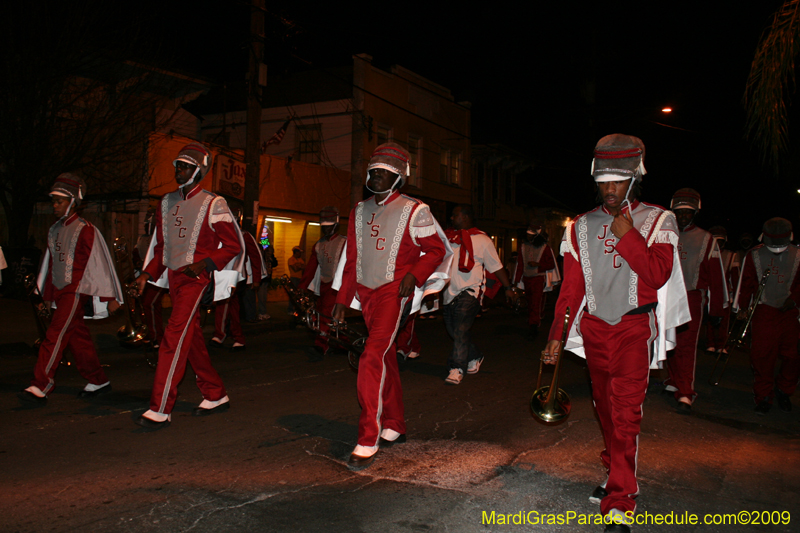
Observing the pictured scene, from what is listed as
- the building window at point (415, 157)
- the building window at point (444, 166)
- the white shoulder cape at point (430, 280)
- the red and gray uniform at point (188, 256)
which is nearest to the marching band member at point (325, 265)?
the red and gray uniform at point (188, 256)

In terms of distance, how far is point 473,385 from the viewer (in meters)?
7.33

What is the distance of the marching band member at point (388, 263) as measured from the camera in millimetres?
4559

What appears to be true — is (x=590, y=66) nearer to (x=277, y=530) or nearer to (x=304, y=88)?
(x=304, y=88)

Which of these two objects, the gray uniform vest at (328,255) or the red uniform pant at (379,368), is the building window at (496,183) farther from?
the red uniform pant at (379,368)

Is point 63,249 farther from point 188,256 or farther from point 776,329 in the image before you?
point 776,329

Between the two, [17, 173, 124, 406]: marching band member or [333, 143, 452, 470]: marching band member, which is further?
[17, 173, 124, 406]: marching band member

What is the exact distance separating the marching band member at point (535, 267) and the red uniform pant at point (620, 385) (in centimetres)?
847

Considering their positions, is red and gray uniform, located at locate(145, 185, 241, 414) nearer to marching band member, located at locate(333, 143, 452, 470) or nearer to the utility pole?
marching band member, located at locate(333, 143, 452, 470)

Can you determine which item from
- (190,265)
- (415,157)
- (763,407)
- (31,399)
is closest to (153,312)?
(31,399)

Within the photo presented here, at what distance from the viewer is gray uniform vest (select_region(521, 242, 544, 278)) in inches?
481

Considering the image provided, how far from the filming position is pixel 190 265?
17.3ft

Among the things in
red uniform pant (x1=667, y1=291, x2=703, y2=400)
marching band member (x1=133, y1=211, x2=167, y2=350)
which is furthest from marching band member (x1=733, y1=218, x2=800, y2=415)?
marching band member (x1=133, y1=211, x2=167, y2=350)

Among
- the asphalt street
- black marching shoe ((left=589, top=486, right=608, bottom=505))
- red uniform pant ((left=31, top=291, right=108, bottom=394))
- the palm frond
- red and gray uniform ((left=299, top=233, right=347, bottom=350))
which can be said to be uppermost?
the palm frond

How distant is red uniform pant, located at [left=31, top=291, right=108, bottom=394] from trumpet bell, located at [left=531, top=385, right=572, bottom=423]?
14.5 feet
